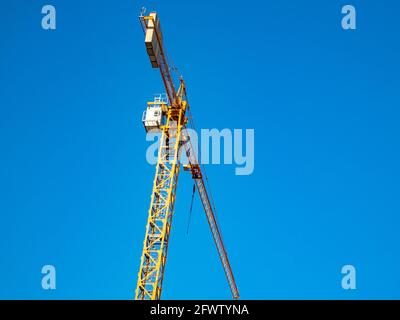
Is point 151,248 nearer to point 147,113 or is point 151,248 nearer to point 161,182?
point 161,182

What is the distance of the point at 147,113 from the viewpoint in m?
43.8

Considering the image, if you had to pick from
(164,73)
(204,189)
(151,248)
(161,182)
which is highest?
(164,73)
